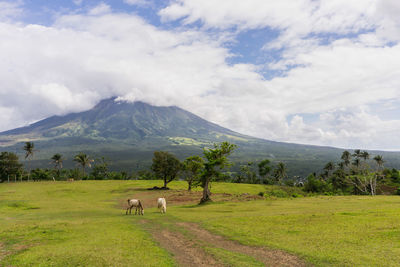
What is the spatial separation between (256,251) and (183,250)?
4.03 metres

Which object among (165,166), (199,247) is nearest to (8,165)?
(165,166)

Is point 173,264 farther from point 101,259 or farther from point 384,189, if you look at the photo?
point 384,189

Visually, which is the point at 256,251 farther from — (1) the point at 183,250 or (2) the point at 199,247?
(1) the point at 183,250

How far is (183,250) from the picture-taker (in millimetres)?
13305

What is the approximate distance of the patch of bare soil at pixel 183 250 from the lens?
37.2 feet

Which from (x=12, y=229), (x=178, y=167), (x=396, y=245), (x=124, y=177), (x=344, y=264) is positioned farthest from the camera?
(x=124, y=177)

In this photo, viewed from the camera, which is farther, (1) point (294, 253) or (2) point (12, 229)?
(2) point (12, 229)

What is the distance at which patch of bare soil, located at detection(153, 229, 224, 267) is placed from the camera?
11344 mm

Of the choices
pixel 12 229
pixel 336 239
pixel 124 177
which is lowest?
pixel 124 177

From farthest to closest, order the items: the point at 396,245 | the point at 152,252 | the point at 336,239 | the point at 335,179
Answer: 1. the point at 335,179
2. the point at 336,239
3. the point at 152,252
4. the point at 396,245

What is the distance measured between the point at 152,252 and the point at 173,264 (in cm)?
210

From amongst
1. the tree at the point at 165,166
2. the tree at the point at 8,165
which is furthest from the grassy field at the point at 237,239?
the tree at the point at 8,165

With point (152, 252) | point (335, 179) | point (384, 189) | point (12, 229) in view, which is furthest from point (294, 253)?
point (335, 179)

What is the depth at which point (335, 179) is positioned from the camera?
9725 centimetres
